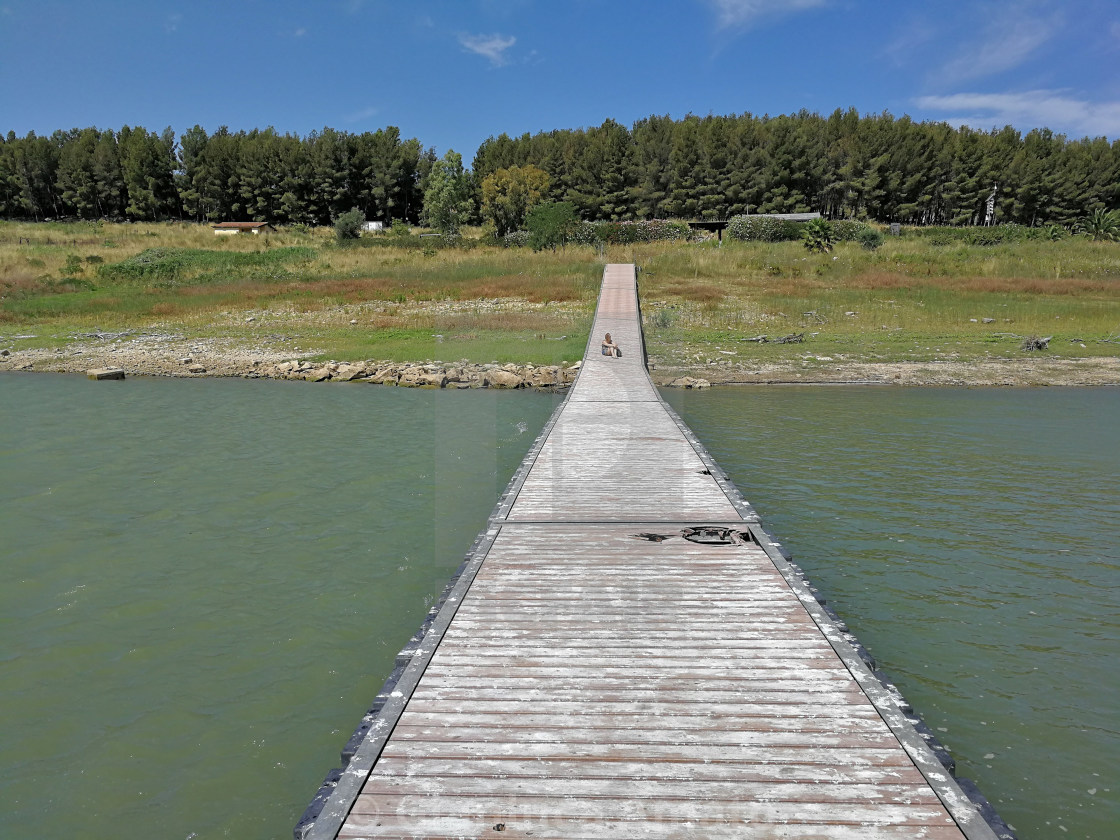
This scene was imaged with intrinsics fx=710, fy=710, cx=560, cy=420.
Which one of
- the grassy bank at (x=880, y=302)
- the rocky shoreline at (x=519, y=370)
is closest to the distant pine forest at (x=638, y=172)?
the grassy bank at (x=880, y=302)

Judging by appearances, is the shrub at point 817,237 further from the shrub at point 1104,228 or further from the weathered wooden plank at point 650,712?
the weathered wooden plank at point 650,712

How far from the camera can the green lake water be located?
6.08 m

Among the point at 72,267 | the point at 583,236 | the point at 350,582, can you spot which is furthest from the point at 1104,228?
the point at 72,267

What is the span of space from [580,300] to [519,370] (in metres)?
11.9

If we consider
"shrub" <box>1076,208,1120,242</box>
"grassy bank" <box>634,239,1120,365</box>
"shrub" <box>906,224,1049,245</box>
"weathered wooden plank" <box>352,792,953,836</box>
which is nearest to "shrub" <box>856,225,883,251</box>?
"grassy bank" <box>634,239,1120,365</box>

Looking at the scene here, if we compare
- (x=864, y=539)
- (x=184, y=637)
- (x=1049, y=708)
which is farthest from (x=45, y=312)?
(x=1049, y=708)

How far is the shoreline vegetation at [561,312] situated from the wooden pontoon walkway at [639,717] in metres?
17.1

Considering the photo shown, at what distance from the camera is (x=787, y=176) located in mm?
81625

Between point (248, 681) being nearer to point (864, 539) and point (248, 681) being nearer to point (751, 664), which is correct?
point (751, 664)

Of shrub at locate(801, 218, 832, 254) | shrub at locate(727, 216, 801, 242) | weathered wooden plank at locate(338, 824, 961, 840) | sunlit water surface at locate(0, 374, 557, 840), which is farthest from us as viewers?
shrub at locate(727, 216, 801, 242)

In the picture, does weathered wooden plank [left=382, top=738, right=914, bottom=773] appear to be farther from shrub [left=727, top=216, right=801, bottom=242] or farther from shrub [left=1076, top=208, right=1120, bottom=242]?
shrub [left=1076, top=208, right=1120, bottom=242]

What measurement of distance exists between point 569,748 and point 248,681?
14.1 feet

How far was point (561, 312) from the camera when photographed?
34.4 meters

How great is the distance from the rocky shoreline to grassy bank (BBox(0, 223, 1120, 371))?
965 millimetres
